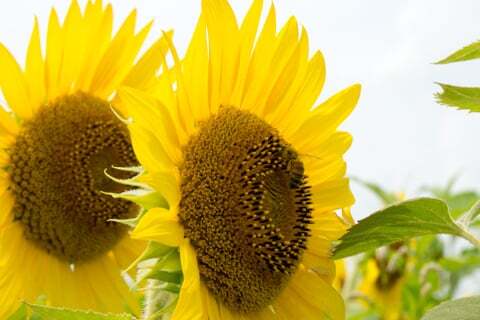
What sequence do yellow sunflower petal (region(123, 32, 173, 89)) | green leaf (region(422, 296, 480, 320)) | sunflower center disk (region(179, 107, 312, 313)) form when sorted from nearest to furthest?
green leaf (region(422, 296, 480, 320)), sunflower center disk (region(179, 107, 312, 313)), yellow sunflower petal (region(123, 32, 173, 89))

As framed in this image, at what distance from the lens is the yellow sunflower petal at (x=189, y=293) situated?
1.18 m

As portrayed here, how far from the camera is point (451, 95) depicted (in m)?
1.19

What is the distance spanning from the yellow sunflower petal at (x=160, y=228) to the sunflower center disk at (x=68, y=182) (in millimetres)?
500

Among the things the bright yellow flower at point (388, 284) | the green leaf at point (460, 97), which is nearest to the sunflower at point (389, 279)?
the bright yellow flower at point (388, 284)

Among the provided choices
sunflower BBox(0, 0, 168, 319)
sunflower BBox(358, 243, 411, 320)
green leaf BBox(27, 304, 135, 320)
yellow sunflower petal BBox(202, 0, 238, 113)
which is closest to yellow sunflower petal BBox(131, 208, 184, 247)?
green leaf BBox(27, 304, 135, 320)

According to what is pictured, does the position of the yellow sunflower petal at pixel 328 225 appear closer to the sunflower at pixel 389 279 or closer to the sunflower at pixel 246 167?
the sunflower at pixel 246 167

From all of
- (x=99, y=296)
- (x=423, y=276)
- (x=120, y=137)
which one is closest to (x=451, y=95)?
(x=120, y=137)

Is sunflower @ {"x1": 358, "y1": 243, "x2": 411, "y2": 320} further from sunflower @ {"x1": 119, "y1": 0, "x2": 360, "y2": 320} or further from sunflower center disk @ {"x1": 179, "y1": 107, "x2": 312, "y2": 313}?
sunflower center disk @ {"x1": 179, "y1": 107, "x2": 312, "y2": 313}

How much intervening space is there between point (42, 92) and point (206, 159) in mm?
566

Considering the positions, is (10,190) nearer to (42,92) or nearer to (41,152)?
(41,152)

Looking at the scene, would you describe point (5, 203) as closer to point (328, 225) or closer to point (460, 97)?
point (328, 225)

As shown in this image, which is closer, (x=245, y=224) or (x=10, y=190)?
(x=245, y=224)

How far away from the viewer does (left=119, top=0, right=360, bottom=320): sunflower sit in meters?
1.24

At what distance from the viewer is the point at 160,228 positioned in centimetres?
118
